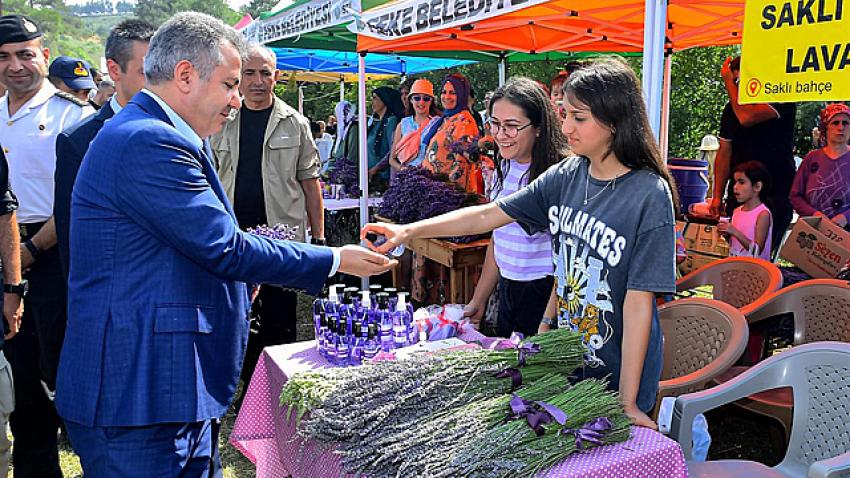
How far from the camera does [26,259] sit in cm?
302

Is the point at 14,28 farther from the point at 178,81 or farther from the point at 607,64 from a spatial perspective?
the point at 607,64

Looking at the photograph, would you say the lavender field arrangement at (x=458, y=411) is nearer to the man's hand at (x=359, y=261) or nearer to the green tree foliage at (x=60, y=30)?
the man's hand at (x=359, y=261)

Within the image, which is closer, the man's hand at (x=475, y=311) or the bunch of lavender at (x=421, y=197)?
the man's hand at (x=475, y=311)

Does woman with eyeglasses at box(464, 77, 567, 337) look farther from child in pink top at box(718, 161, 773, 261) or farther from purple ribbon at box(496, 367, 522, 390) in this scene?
child in pink top at box(718, 161, 773, 261)

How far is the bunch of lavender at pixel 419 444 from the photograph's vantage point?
1.53m

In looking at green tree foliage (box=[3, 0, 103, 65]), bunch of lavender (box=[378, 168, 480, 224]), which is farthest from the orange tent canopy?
green tree foliage (box=[3, 0, 103, 65])

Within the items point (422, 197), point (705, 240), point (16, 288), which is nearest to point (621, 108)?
point (16, 288)

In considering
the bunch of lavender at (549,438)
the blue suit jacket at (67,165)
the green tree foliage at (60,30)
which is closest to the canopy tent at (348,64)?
the blue suit jacket at (67,165)

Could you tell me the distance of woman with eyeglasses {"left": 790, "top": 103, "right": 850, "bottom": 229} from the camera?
5504 millimetres

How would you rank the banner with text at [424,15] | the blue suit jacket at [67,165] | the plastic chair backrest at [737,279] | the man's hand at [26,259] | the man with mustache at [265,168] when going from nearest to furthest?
the blue suit jacket at [67,165], the man's hand at [26,259], the plastic chair backrest at [737,279], the banner with text at [424,15], the man with mustache at [265,168]

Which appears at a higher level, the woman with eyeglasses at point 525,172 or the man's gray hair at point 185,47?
the man's gray hair at point 185,47

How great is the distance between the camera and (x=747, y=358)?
358 cm

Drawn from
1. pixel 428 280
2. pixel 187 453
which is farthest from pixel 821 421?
pixel 428 280

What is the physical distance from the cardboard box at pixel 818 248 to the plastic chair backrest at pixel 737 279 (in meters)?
0.81
